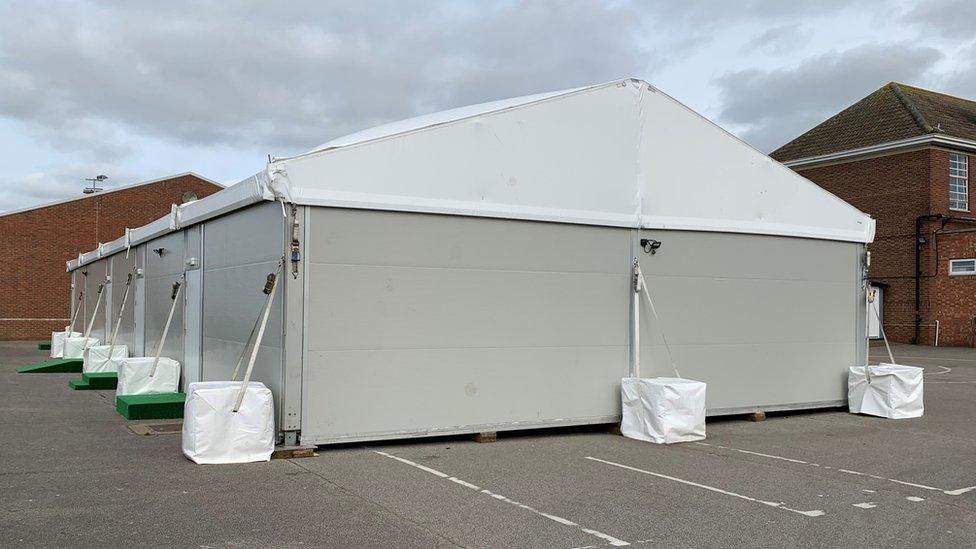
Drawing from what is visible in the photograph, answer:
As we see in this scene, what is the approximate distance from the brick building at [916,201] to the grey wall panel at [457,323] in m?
22.1

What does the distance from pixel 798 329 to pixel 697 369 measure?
7.17ft

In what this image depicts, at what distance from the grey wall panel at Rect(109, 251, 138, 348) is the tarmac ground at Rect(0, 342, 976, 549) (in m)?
7.59

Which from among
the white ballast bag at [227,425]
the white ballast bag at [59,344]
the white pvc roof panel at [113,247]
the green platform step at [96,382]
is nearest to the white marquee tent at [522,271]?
the white ballast bag at [227,425]

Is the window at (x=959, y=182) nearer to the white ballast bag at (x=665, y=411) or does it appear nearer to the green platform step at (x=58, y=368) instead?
the white ballast bag at (x=665, y=411)

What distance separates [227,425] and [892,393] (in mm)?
9348

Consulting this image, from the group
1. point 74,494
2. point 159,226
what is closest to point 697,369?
point 74,494

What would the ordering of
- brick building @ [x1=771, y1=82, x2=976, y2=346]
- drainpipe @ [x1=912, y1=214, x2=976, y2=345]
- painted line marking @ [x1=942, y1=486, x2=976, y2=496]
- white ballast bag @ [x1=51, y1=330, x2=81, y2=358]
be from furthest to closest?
1. drainpipe @ [x1=912, y1=214, x2=976, y2=345]
2. brick building @ [x1=771, y1=82, x2=976, y2=346]
3. white ballast bag @ [x1=51, y1=330, x2=81, y2=358]
4. painted line marking @ [x1=942, y1=486, x2=976, y2=496]

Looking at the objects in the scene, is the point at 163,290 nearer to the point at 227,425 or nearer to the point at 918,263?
the point at 227,425

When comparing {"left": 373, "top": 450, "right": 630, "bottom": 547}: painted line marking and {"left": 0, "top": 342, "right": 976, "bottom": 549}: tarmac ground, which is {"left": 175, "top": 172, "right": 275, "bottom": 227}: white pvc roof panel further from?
{"left": 373, "top": 450, "right": 630, "bottom": 547}: painted line marking

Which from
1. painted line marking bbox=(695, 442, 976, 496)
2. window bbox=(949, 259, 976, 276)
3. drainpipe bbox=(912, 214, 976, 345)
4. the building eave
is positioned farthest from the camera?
drainpipe bbox=(912, 214, 976, 345)

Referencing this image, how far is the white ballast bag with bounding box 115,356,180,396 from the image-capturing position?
13.0m

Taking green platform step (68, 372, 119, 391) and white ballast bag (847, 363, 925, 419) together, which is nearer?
white ballast bag (847, 363, 925, 419)

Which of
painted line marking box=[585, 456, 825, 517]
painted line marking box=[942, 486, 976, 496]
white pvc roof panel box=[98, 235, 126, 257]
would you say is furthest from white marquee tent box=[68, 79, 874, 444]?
white pvc roof panel box=[98, 235, 126, 257]

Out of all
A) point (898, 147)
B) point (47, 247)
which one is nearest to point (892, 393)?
point (898, 147)
